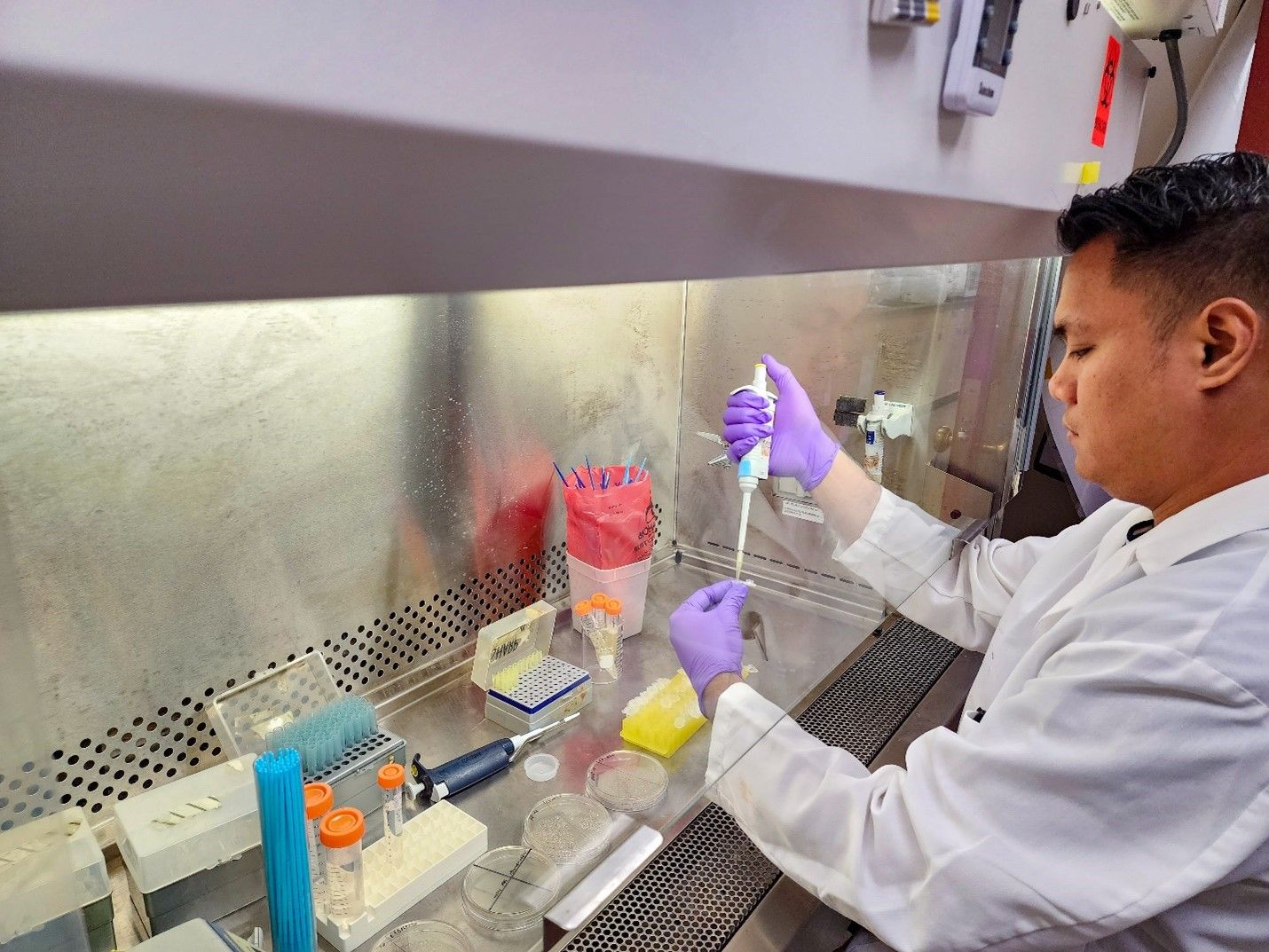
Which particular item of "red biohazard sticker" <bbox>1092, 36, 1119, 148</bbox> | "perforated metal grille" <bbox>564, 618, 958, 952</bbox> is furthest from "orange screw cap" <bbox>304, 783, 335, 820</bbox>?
"red biohazard sticker" <bbox>1092, 36, 1119, 148</bbox>

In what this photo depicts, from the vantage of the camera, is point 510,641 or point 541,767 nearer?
point 541,767

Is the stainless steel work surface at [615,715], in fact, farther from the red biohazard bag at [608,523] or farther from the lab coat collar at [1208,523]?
the lab coat collar at [1208,523]

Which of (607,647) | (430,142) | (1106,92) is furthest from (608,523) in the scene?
(1106,92)

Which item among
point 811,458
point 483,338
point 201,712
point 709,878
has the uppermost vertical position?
point 483,338

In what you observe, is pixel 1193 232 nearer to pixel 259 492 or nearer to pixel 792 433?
pixel 792 433

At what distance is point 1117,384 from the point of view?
3.43 feet

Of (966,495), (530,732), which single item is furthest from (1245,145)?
(530,732)

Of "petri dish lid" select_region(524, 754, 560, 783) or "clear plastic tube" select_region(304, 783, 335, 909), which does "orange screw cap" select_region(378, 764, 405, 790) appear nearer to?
"clear plastic tube" select_region(304, 783, 335, 909)

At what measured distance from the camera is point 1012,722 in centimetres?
100

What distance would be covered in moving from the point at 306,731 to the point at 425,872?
23 cm

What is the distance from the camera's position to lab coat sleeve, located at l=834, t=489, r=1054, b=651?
5.73ft

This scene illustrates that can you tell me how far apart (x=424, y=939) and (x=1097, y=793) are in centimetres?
80

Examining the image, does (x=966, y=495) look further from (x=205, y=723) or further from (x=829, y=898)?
(x=205, y=723)

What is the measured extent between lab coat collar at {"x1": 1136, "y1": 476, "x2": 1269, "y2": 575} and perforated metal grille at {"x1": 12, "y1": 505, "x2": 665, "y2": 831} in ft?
3.49
